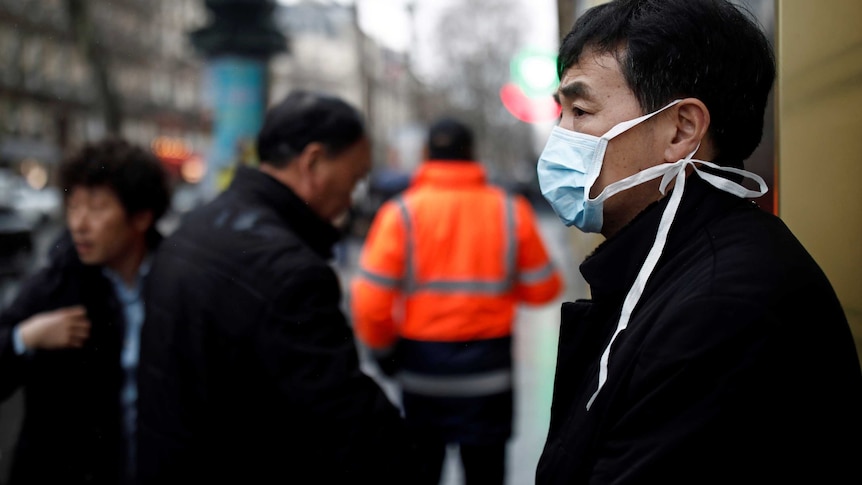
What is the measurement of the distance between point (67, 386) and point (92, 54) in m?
13.3

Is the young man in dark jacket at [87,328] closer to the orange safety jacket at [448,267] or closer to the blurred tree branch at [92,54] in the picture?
the orange safety jacket at [448,267]

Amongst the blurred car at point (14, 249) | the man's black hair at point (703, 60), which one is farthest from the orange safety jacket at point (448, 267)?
the blurred car at point (14, 249)

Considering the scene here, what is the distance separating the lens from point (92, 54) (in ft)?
46.9

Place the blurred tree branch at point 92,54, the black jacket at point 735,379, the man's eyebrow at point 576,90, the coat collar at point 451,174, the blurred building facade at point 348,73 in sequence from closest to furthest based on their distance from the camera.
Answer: the black jacket at point 735,379 < the man's eyebrow at point 576,90 < the coat collar at point 451,174 < the blurred tree branch at point 92,54 < the blurred building facade at point 348,73

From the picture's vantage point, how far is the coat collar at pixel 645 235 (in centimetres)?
126

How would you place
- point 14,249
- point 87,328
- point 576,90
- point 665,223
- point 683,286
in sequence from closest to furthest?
point 683,286, point 665,223, point 576,90, point 87,328, point 14,249

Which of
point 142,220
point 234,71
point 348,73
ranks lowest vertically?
point 142,220

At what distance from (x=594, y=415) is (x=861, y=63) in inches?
38.0

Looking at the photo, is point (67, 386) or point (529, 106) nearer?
point (67, 386)

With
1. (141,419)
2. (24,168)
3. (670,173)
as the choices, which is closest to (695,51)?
(670,173)

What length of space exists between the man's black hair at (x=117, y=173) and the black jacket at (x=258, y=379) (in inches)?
34.6

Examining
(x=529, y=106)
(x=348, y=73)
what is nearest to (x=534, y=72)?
(x=529, y=106)

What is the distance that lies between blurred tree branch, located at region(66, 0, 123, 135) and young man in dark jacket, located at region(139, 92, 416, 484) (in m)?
13.2

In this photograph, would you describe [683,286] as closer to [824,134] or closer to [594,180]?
[594,180]
